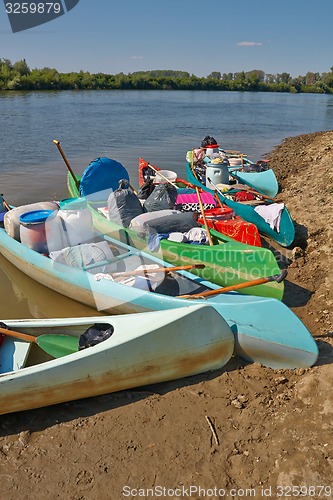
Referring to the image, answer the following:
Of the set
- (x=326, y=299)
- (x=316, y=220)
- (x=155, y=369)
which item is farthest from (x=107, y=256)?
(x=316, y=220)

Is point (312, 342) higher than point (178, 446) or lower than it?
higher

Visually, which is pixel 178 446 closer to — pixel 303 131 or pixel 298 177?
pixel 298 177

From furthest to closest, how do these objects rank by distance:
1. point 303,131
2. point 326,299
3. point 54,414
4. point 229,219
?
point 303,131
point 229,219
point 326,299
point 54,414

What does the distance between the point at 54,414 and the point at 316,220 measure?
5.42m

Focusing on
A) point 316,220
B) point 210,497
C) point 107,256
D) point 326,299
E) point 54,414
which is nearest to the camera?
point 210,497

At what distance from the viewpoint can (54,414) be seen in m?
3.45

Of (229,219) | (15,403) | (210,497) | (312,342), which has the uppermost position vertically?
(229,219)

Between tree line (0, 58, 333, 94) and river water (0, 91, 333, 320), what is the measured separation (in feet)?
55.0

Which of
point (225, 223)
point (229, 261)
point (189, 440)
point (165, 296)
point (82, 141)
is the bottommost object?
point (189, 440)

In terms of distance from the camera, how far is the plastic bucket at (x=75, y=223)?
542cm

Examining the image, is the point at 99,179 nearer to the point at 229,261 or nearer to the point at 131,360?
the point at 229,261

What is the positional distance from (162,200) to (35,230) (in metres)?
2.09

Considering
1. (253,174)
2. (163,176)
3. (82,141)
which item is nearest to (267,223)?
(163,176)

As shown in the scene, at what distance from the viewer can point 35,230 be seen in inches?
216
